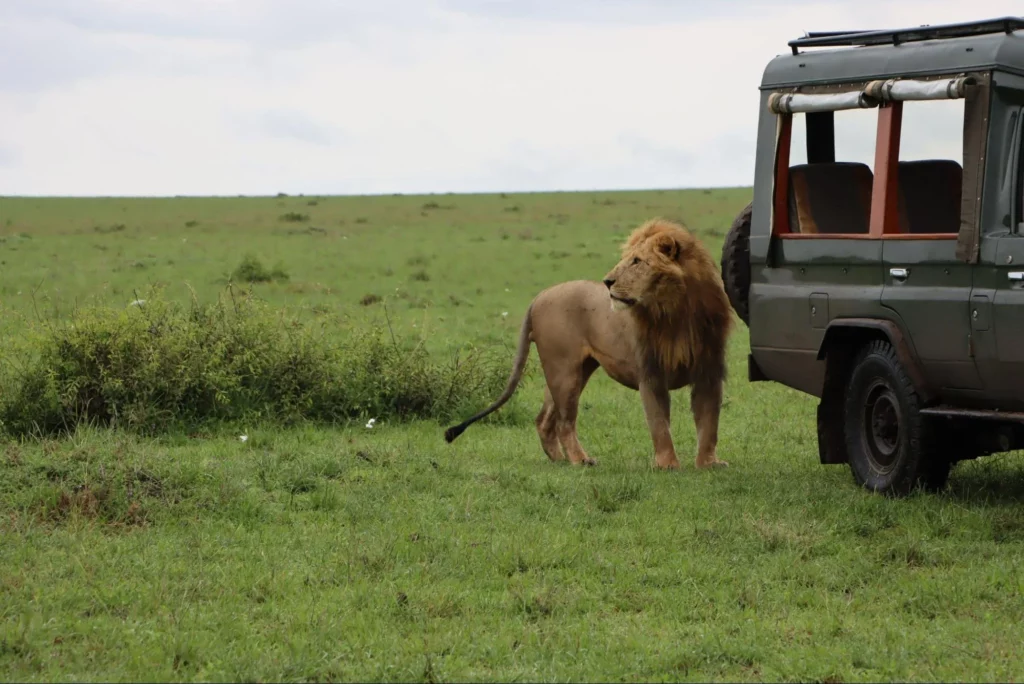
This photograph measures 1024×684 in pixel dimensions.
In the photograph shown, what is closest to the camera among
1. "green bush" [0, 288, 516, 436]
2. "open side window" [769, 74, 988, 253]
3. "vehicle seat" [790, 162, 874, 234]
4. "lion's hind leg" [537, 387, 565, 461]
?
"open side window" [769, 74, 988, 253]

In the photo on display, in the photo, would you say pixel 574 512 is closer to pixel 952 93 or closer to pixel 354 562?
pixel 354 562

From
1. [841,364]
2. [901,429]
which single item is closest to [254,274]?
[841,364]

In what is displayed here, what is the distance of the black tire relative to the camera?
718cm

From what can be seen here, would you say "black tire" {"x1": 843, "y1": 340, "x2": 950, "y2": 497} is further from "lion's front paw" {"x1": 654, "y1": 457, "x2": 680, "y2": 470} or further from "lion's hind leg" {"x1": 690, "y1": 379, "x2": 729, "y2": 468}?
"lion's front paw" {"x1": 654, "y1": 457, "x2": 680, "y2": 470}

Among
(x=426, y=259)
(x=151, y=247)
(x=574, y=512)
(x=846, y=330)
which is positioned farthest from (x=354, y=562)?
(x=151, y=247)

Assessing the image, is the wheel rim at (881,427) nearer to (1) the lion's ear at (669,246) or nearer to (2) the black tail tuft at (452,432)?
(1) the lion's ear at (669,246)

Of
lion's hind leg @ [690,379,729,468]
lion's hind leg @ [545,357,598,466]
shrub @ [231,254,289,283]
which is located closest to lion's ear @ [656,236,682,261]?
lion's hind leg @ [690,379,729,468]

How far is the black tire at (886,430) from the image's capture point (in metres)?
7.18

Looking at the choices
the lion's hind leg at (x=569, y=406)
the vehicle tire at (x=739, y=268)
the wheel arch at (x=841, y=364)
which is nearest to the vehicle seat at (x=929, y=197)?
the wheel arch at (x=841, y=364)

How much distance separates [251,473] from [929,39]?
14.8 feet

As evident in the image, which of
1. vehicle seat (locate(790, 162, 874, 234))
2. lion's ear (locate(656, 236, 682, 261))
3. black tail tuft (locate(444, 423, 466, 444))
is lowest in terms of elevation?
black tail tuft (locate(444, 423, 466, 444))

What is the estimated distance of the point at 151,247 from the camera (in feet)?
95.8

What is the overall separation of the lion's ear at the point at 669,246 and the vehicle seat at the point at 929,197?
1.35 metres

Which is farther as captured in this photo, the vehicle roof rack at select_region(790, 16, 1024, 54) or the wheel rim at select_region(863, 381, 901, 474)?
the wheel rim at select_region(863, 381, 901, 474)
